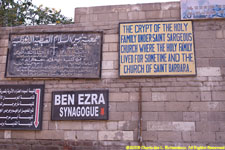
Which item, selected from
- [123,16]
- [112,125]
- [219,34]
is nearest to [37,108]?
[112,125]

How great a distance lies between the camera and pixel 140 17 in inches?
224

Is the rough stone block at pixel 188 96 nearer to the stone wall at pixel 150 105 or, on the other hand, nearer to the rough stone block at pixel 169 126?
the stone wall at pixel 150 105

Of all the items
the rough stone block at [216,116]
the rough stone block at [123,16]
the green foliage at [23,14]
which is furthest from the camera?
the green foliage at [23,14]

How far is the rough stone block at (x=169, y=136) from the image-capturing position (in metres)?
4.96

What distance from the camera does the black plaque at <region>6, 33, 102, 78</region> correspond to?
219 inches

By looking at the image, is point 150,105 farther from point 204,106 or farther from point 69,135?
point 69,135

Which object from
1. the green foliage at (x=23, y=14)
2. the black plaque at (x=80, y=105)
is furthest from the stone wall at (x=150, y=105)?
the green foliage at (x=23, y=14)

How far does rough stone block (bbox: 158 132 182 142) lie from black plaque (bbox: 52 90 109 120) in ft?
4.50

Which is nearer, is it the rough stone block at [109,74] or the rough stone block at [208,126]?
the rough stone block at [208,126]

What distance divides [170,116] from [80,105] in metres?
2.22

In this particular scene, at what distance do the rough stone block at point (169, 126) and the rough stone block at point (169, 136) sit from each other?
0.09m

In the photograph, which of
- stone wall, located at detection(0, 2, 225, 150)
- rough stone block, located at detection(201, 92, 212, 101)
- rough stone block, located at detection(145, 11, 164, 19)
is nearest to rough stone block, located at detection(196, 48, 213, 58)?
stone wall, located at detection(0, 2, 225, 150)

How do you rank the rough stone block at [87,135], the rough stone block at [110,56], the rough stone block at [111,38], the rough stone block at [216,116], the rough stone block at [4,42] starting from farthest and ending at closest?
1. the rough stone block at [4,42]
2. the rough stone block at [111,38]
3. the rough stone block at [110,56]
4. the rough stone block at [87,135]
5. the rough stone block at [216,116]

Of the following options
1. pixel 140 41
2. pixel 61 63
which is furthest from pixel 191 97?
pixel 61 63
